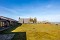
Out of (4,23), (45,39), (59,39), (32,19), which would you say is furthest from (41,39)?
(32,19)

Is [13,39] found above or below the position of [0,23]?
below

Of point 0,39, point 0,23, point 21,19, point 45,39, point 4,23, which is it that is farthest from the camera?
point 21,19

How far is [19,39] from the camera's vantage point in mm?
13688

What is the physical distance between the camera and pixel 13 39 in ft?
44.1

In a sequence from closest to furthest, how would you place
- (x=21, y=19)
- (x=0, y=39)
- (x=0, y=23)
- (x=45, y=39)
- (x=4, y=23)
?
1. (x=0, y=39)
2. (x=45, y=39)
3. (x=0, y=23)
4. (x=4, y=23)
5. (x=21, y=19)

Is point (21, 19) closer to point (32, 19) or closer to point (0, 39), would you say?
point (32, 19)

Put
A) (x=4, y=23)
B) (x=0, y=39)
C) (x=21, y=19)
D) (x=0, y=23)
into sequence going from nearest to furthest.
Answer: (x=0, y=39) < (x=0, y=23) < (x=4, y=23) < (x=21, y=19)

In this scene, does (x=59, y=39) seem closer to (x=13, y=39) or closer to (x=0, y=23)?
(x=13, y=39)

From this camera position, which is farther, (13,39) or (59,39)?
(59,39)

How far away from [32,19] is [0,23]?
1632 inches

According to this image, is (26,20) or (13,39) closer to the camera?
(13,39)

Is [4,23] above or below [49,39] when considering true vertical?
above

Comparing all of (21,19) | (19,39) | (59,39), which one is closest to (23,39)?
(19,39)

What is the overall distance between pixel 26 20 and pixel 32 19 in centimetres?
461
